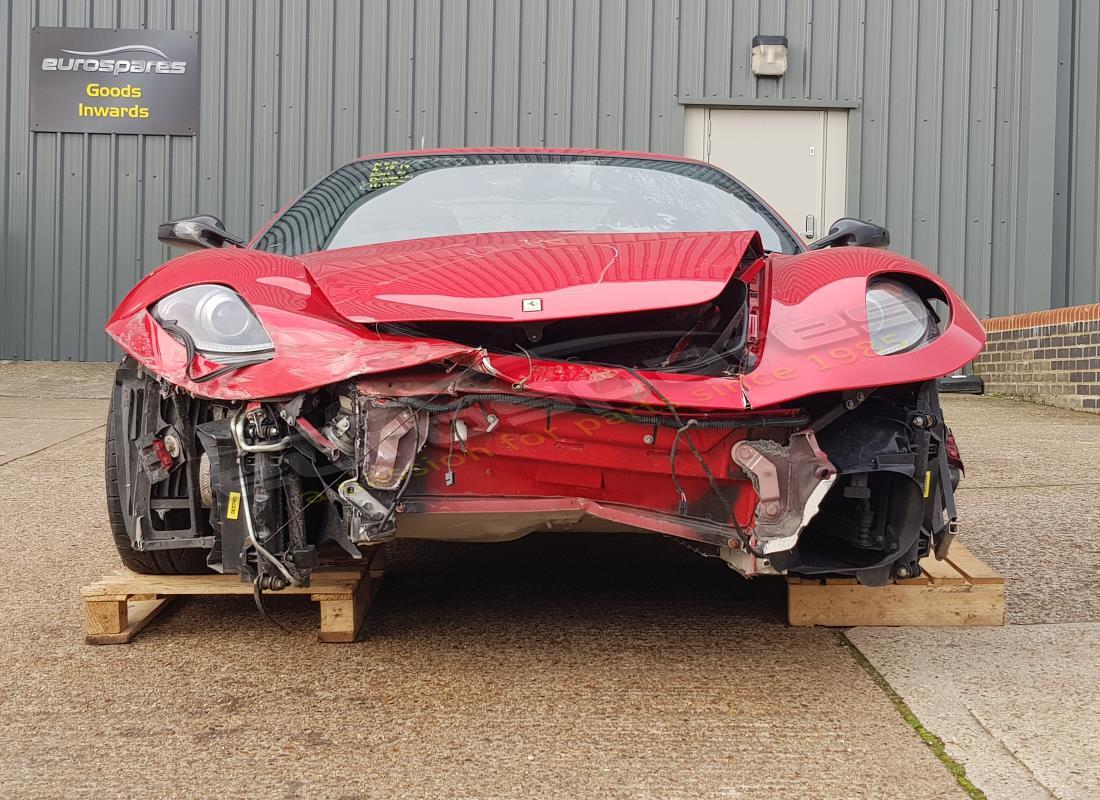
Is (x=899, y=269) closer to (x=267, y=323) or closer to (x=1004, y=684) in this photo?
(x=1004, y=684)

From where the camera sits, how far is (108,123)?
31.3 feet

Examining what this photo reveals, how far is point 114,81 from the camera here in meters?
9.52

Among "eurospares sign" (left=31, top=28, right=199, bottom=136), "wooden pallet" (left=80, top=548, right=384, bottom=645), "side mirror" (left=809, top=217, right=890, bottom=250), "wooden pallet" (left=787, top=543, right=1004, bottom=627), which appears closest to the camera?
"wooden pallet" (left=80, top=548, right=384, bottom=645)

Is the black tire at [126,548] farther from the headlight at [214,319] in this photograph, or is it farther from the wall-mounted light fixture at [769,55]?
the wall-mounted light fixture at [769,55]

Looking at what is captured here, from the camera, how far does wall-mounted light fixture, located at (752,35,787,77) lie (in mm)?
9555

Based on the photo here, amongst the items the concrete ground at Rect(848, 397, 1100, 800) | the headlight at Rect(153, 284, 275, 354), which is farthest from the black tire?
the concrete ground at Rect(848, 397, 1100, 800)

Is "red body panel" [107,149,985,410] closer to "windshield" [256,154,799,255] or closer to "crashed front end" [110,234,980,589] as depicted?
"crashed front end" [110,234,980,589]

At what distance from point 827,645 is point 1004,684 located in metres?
0.45

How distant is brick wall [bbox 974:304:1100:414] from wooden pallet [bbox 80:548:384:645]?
686 centimetres

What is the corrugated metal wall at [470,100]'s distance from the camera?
378 inches

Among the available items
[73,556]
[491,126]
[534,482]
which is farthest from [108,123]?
[534,482]

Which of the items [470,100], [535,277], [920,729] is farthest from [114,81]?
[920,729]

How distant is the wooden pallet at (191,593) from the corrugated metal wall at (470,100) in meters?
7.42

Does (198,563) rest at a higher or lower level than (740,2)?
lower
